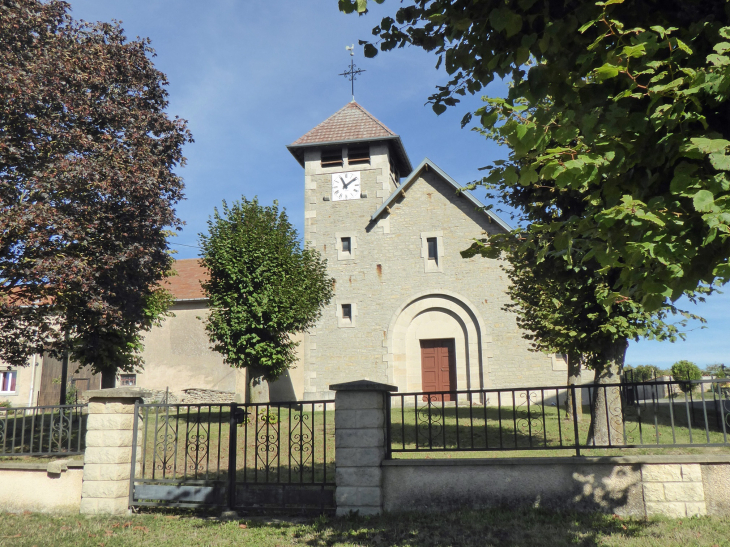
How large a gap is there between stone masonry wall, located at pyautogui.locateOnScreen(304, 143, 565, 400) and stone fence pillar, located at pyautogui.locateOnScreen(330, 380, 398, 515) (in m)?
14.5

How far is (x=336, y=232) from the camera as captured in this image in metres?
23.4

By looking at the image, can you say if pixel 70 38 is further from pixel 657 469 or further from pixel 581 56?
pixel 657 469

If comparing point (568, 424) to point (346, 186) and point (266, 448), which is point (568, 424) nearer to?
point (266, 448)

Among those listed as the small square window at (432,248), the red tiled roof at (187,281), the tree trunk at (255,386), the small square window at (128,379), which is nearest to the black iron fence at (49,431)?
the tree trunk at (255,386)

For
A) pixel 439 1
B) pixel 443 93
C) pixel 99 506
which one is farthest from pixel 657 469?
pixel 99 506

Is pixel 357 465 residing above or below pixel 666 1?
below

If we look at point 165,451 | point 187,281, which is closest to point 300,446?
point 165,451

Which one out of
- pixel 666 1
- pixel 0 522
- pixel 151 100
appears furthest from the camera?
pixel 151 100

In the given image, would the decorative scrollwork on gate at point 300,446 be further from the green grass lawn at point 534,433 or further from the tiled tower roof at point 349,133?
the tiled tower roof at point 349,133

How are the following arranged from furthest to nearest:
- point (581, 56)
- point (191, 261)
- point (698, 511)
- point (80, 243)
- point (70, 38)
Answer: point (191, 261) → point (70, 38) → point (80, 243) → point (698, 511) → point (581, 56)

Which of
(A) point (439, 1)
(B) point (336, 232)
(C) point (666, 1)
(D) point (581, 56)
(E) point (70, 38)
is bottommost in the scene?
(D) point (581, 56)

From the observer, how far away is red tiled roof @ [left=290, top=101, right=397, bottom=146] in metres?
24.0

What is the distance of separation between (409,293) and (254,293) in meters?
7.73

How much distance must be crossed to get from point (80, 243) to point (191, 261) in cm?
1811
